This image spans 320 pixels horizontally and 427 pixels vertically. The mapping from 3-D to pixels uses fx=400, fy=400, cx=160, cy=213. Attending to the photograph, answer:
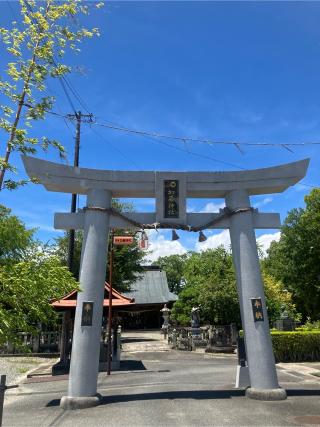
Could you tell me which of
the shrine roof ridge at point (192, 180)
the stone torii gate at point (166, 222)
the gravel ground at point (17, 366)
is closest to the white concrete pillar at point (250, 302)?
the stone torii gate at point (166, 222)

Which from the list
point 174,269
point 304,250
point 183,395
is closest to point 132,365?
point 183,395

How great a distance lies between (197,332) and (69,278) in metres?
24.0

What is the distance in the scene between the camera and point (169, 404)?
984 cm

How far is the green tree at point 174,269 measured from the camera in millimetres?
71000

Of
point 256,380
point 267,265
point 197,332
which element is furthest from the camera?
point 267,265

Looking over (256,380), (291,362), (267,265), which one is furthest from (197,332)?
(267,265)

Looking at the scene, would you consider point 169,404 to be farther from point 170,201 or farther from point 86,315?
point 170,201

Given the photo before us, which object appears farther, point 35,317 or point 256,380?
point 256,380

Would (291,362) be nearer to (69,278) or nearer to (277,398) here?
(277,398)

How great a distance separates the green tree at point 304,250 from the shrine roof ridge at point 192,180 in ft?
61.4

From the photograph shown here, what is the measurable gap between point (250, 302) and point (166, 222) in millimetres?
3190

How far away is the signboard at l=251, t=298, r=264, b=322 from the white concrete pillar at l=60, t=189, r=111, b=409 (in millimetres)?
4106

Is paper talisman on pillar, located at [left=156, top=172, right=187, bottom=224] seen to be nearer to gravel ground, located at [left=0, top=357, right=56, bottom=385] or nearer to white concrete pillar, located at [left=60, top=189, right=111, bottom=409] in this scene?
white concrete pillar, located at [left=60, top=189, right=111, bottom=409]

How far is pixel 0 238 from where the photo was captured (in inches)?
219
